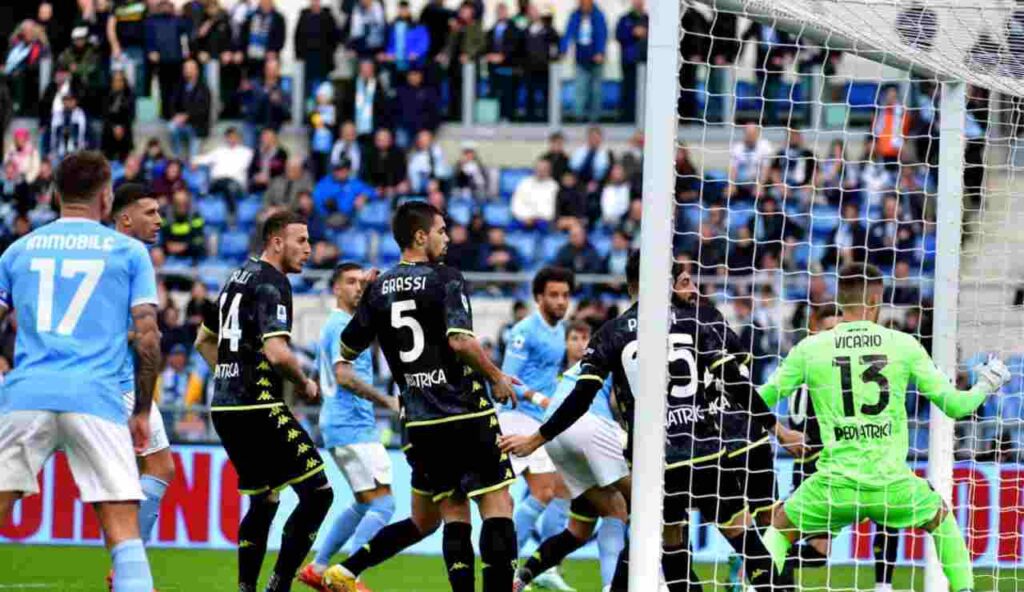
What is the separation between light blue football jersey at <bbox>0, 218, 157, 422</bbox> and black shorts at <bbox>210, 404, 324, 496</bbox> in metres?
1.95

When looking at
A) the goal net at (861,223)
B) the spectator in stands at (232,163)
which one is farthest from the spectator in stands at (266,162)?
the goal net at (861,223)

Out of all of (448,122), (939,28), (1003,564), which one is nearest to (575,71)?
(448,122)

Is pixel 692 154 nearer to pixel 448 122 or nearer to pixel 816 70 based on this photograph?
pixel 816 70

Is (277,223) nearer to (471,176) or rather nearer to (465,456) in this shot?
(465,456)

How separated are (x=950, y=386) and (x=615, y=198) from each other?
13.1 meters

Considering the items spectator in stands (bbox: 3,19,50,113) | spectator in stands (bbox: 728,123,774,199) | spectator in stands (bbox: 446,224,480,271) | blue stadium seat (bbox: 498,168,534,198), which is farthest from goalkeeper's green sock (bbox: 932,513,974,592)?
spectator in stands (bbox: 3,19,50,113)

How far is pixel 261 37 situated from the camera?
2428cm

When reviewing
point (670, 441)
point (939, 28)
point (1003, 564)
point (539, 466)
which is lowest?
point (1003, 564)

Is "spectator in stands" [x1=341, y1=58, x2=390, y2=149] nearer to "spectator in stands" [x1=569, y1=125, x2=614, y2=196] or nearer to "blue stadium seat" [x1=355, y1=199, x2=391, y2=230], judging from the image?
"blue stadium seat" [x1=355, y1=199, x2=391, y2=230]

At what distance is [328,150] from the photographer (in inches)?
911

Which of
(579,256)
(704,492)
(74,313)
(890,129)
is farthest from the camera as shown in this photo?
(890,129)

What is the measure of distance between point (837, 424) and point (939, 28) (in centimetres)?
236

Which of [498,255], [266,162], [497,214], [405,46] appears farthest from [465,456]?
[405,46]

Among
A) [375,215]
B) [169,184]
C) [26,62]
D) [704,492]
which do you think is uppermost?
[26,62]
